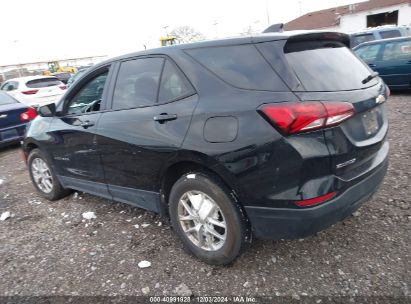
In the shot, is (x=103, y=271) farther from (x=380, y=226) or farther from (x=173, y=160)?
(x=380, y=226)

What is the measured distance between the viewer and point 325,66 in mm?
2557

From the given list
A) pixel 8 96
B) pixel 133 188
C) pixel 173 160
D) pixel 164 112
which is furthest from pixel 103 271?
pixel 8 96

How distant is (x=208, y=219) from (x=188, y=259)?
20.2 inches

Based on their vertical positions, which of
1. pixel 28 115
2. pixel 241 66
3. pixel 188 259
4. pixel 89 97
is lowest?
pixel 188 259

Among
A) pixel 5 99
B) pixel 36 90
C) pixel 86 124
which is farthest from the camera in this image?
pixel 36 90

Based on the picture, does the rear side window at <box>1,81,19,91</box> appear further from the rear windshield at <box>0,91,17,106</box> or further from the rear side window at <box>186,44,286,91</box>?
the rear side window at <box>186,44,286,91</box>

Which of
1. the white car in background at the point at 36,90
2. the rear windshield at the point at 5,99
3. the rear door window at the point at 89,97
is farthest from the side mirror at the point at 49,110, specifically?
the white car in background at the point at 36,90

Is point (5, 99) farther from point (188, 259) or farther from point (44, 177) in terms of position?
point (188, 259)

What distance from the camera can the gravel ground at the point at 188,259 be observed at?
261 centimetres

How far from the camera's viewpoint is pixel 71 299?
2.69 m

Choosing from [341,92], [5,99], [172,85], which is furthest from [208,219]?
[5,99]

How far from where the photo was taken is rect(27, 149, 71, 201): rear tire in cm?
454

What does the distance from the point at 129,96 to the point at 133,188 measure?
0.86 metres

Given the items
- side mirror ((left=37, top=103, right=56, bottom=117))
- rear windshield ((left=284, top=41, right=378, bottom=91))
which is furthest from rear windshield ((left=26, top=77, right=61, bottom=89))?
rear windshield ((left=284, top=41, right=378, bottom=91))
